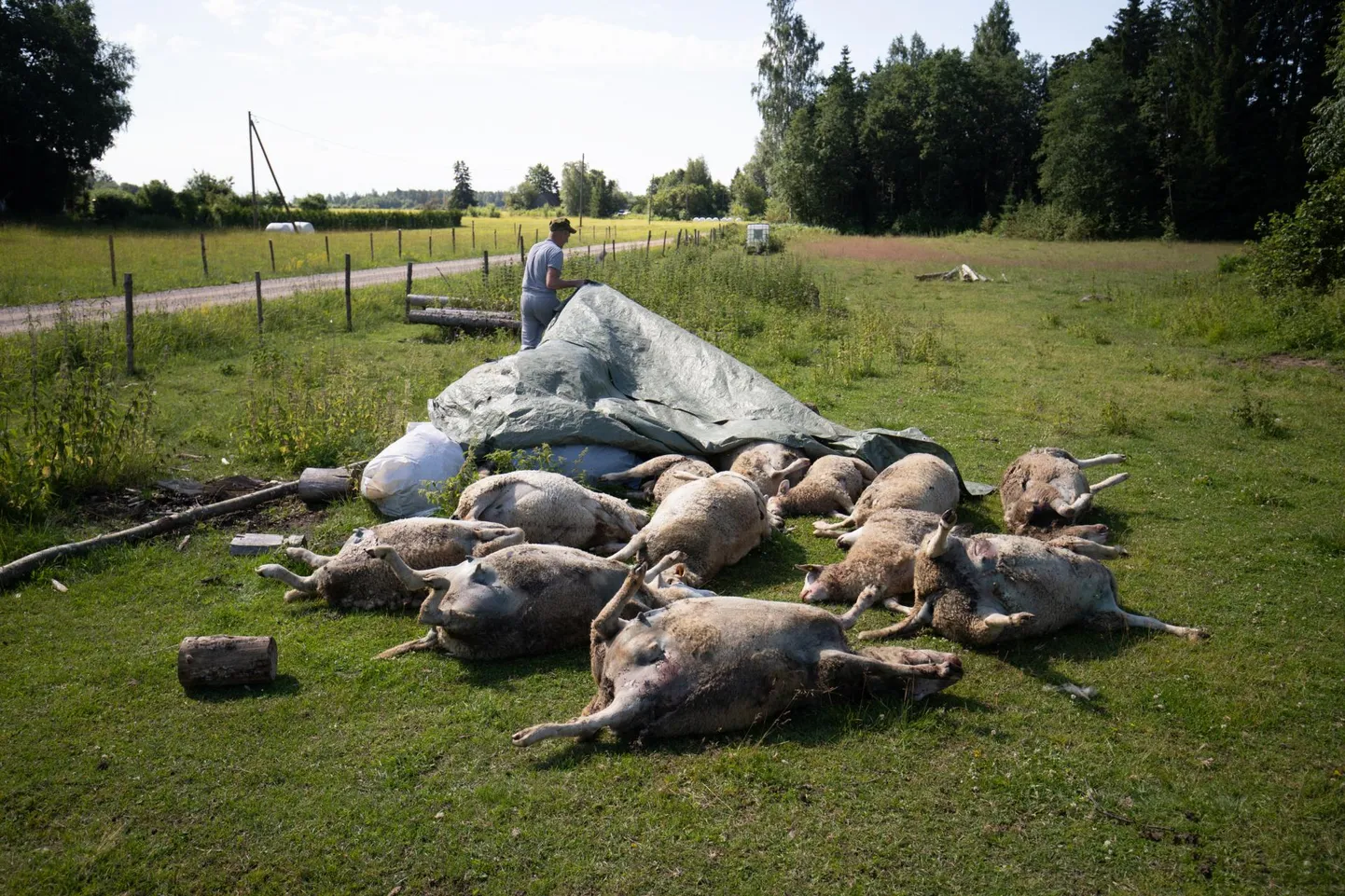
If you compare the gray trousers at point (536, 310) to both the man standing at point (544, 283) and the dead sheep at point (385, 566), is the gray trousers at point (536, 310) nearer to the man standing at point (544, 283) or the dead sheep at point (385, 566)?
the man standing at point (544, 283)

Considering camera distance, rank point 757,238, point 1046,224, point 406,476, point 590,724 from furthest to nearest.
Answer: point 1046,224, point 757,238, point 406,476, point 590,724

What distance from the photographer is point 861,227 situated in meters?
64.1

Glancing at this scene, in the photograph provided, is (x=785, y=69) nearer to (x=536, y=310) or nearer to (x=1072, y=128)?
(x=1072, y=128)

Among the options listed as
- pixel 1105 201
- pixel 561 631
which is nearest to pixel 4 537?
pixel 561 631

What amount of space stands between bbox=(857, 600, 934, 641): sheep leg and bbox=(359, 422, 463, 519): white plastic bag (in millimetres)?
4038

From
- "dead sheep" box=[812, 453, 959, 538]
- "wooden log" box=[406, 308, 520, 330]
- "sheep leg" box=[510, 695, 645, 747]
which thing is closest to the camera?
"sheep leg" box=[510, 695, 645, 747]

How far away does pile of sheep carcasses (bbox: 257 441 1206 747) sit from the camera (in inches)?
183

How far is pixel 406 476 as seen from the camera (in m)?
7.93

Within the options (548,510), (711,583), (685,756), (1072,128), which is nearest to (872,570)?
(711,583)

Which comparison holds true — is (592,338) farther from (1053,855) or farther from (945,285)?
(945,285)

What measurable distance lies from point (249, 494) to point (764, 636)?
5.88 meters

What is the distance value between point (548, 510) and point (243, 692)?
→ 8.18ft

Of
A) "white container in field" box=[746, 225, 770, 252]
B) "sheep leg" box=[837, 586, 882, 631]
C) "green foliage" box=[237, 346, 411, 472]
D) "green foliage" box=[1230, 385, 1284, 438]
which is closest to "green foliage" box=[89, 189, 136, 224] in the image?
"white container in field" box=[746, 225, 770, 252]

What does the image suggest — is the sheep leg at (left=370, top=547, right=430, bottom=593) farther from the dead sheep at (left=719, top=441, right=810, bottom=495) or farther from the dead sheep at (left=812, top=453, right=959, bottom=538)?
the dead sheep at (left=719, top=441, right=810, bottom=495)
